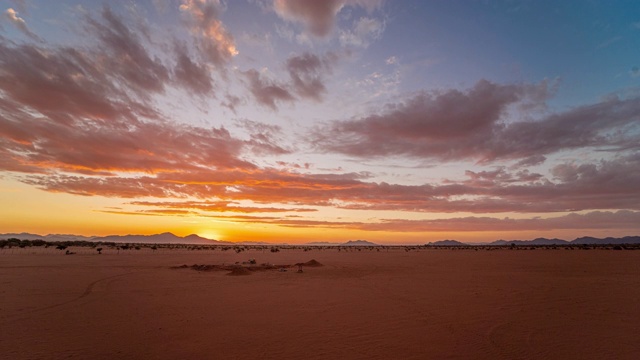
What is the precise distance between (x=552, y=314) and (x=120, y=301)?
19.2 m

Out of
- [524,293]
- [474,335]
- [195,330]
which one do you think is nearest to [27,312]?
[195,330]

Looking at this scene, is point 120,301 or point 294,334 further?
point 120,301

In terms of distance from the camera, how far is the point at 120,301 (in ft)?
51.9

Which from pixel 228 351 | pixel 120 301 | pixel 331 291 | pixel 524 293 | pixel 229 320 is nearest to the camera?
pixel 228 351

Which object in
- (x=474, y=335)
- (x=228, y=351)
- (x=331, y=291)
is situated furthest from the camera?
(x=331, y=291)

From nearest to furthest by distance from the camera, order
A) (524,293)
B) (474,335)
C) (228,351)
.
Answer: (228,351) < (474,335) < (524,293)

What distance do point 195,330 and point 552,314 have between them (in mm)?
13689

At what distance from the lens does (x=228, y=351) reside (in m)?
8.89

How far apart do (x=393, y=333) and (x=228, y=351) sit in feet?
16.8

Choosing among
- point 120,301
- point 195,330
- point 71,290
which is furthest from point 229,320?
point 71,290

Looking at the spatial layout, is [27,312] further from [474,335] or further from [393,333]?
[474,335]

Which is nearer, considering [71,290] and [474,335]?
[474,335]

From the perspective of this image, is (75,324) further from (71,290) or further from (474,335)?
(474,335)

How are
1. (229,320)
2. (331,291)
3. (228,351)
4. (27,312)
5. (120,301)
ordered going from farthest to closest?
(331,291) < (120,301) < (27,312) < (229,320) < (228,351)
